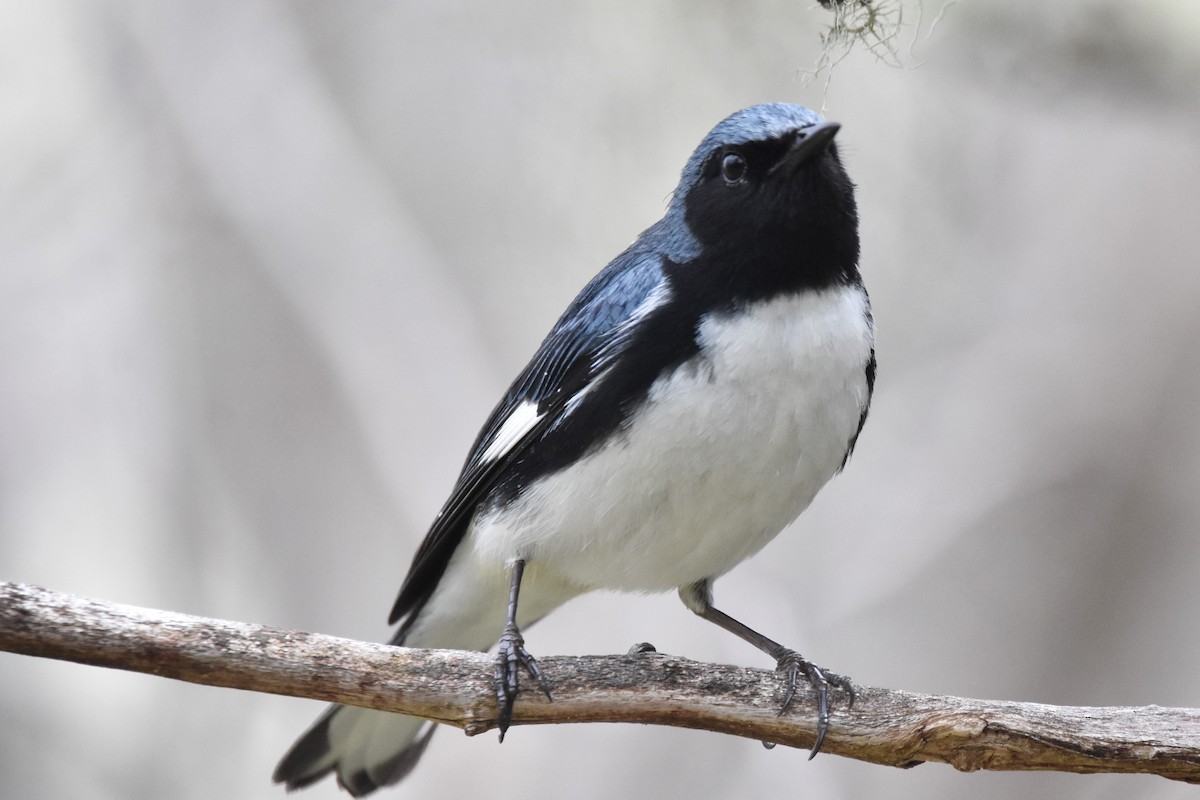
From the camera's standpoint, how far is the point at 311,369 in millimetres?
6961

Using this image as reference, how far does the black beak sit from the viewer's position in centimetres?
329

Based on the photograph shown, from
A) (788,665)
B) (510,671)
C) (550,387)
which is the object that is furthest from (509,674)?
A: (550,387)

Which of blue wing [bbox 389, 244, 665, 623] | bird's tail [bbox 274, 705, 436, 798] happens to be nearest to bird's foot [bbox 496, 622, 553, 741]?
blue wing [bbox 389, 244, 665, 623]

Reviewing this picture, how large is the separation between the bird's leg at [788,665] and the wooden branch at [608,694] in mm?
32

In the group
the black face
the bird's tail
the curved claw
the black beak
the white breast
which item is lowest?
the bird's tail

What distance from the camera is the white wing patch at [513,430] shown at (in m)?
3.73

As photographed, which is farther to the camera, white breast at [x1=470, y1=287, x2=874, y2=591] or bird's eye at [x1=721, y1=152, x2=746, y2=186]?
bird's eye at [x1=721, y1=152, x2=746, y2=186]

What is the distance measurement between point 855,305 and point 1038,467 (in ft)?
10.6

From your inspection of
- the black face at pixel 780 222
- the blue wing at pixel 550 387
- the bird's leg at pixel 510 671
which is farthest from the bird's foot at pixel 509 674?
the black face at pixel 780 222

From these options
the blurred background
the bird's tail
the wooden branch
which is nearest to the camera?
the wooden branch

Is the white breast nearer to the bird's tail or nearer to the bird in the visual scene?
the bird

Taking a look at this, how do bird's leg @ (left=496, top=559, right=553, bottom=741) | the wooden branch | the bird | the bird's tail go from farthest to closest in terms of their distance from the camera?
the bird's tail < the bird < bird's leg @ (left=496, top=559, right=553, bottom=741) < the wooden branch

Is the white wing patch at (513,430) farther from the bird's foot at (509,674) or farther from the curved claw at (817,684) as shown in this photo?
the curved claw at (817,684)

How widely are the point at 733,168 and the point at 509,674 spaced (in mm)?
1543
